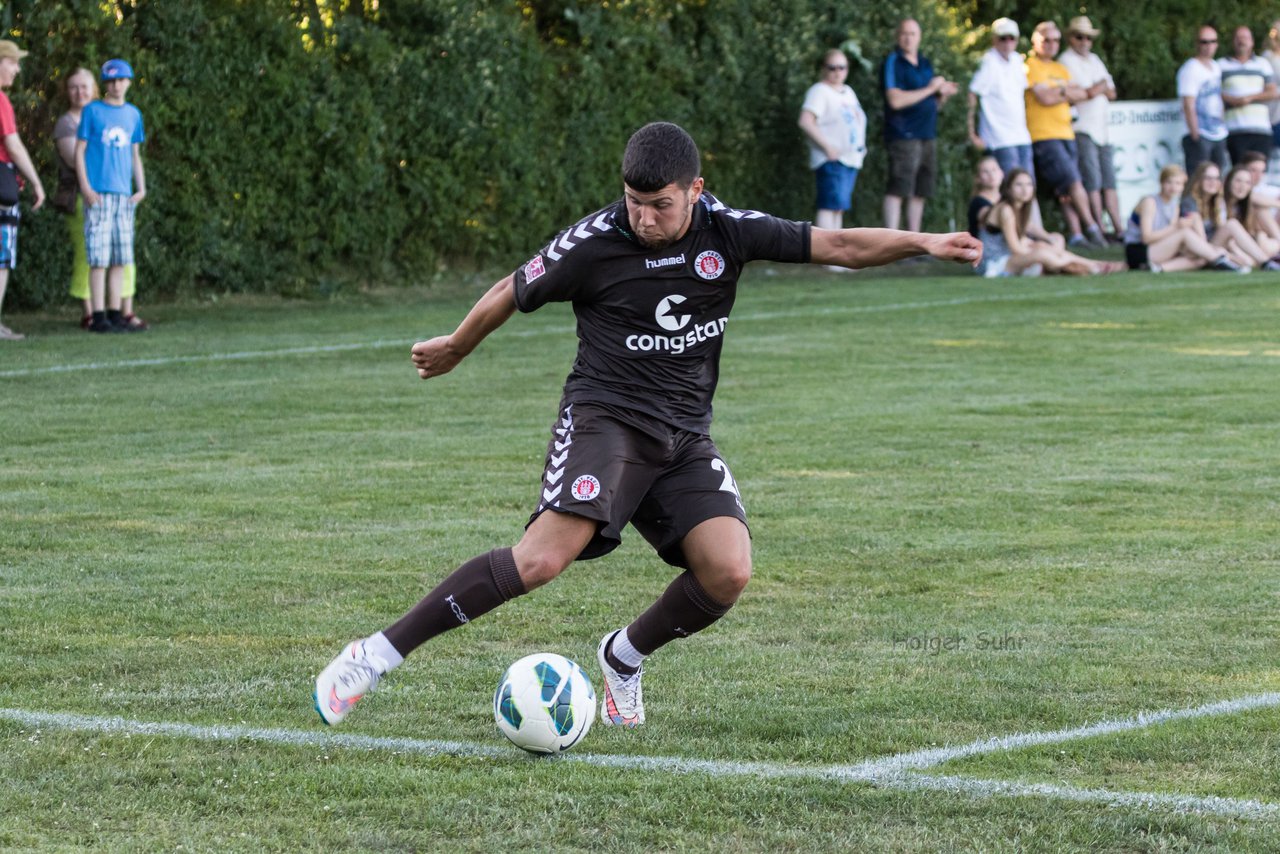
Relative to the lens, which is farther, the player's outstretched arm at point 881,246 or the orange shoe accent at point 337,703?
the player's outstretched arm at point 881,246

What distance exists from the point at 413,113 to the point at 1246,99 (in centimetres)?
1064

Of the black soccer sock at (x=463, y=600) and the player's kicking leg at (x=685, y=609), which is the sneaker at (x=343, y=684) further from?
the player's kicking leg at (x=685, y=609)

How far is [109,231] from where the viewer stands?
1514 cm

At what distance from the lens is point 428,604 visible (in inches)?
196

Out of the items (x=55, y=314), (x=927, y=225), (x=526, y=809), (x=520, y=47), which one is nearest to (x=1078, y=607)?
(x=526, y=809)

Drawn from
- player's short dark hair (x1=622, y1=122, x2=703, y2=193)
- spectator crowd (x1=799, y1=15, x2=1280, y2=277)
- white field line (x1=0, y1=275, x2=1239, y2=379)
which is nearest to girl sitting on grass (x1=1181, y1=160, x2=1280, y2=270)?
spectator crowd (x1=799, y1=15, x2=1280, y2=277)

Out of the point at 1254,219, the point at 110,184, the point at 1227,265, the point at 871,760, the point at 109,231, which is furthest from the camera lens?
the point at 1254,219

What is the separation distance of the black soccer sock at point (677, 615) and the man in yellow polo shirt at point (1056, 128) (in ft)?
57.5

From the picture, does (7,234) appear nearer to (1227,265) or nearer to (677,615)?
(677,615)

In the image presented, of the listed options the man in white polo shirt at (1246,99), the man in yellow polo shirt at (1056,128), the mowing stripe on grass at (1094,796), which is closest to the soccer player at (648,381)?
the mowing stripe on grass at (1094,796)

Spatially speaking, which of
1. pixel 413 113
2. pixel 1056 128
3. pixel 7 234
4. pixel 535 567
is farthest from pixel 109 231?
pixel 1056 128

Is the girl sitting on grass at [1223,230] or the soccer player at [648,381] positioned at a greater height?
the soccer player at [648,381]

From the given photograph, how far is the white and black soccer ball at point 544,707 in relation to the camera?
4.71 m

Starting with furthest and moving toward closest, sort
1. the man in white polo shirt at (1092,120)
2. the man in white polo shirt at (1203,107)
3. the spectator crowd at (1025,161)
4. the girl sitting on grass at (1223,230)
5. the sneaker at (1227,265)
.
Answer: the man in white polo shirt at (1203,107) < the man in white polo shirt at (1092,120) < the sneaker at (1227,265) < the girl sitting on grass at (1223,230) < the spectator crowd at (1025,161)
